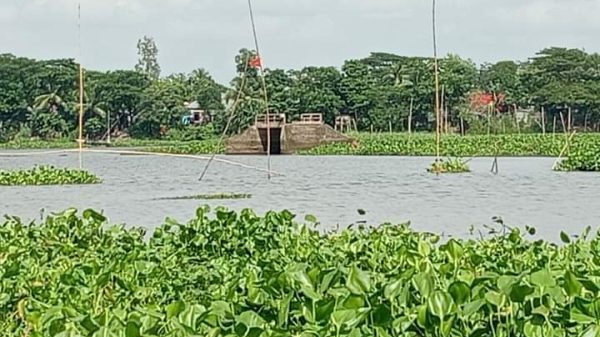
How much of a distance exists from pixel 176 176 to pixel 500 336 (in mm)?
13353

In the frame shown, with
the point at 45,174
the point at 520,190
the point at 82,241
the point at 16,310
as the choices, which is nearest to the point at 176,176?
the point at 45,174

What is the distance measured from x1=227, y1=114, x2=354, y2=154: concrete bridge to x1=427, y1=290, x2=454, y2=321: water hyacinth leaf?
24.8m

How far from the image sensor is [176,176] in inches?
570

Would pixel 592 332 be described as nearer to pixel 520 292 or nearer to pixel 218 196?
pixel 520 292

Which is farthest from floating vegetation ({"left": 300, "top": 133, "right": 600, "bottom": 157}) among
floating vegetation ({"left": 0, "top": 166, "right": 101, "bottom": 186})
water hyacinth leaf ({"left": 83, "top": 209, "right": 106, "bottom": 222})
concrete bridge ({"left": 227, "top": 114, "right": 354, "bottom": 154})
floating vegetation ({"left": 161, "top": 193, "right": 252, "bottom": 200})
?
water hyacinth leaf ({"left": 83, "top": 209, "right": 106, "bottom": 222})

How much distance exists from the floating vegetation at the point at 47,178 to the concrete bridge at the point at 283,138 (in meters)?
13.3

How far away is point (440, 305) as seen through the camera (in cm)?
126

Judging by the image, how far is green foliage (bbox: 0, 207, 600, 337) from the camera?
1290 millimetres

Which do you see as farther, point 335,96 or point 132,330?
point 335,96

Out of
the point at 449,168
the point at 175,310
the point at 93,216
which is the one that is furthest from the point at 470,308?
the point at 449,168

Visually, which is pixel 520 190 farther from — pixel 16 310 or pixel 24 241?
pixel 16 310

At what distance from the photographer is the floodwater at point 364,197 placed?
24.5ft

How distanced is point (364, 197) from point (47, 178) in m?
5.27

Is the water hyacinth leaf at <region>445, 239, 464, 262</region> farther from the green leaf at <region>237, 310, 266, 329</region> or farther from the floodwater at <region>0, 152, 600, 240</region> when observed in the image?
the floodwater at <region>0, 152, 600, 240</region>
